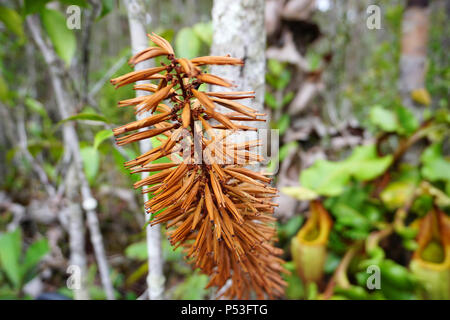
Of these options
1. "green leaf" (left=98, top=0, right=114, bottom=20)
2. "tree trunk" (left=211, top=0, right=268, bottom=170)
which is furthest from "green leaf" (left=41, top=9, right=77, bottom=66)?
"tree trunk" (left=211, top=0, right=268, bottom=170)

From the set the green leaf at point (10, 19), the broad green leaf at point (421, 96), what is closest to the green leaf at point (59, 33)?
the green leaf at point (10, 19)

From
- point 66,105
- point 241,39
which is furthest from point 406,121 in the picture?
point 66,105

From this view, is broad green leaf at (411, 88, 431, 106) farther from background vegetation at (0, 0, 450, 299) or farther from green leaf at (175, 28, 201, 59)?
green leaf at (175, 28, 201, 59)

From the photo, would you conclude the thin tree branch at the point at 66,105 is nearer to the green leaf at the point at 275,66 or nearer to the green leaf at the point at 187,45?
the green leaf at the point at 187,45
